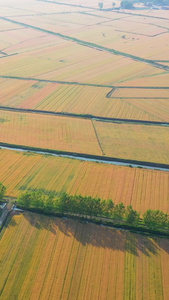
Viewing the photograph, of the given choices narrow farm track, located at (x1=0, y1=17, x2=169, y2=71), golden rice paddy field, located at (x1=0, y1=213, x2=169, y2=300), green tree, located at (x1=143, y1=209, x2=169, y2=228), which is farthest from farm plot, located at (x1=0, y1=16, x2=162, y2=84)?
golden rice paddy field, located at (x1=0, y1=213, x2=169, y2=300)

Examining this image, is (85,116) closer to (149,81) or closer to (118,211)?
(149,81)

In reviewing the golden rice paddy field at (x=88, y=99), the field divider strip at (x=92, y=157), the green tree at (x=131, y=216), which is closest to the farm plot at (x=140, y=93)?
the golden rice paddy field at (x=88, y=99)

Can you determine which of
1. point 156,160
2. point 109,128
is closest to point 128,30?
point 109,128

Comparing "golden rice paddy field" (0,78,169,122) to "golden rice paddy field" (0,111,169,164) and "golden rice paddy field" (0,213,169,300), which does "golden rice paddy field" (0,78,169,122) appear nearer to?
"golden rice paddy field" (0,111,169,164)

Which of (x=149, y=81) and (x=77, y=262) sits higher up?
(x=149, y=81)

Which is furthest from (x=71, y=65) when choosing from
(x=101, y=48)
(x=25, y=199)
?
(x=25, y=199)

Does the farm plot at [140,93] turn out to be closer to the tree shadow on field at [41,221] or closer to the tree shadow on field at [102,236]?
the tree shadow on field at [41,221]

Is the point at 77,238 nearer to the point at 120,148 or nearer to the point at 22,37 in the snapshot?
the point at 120,148
